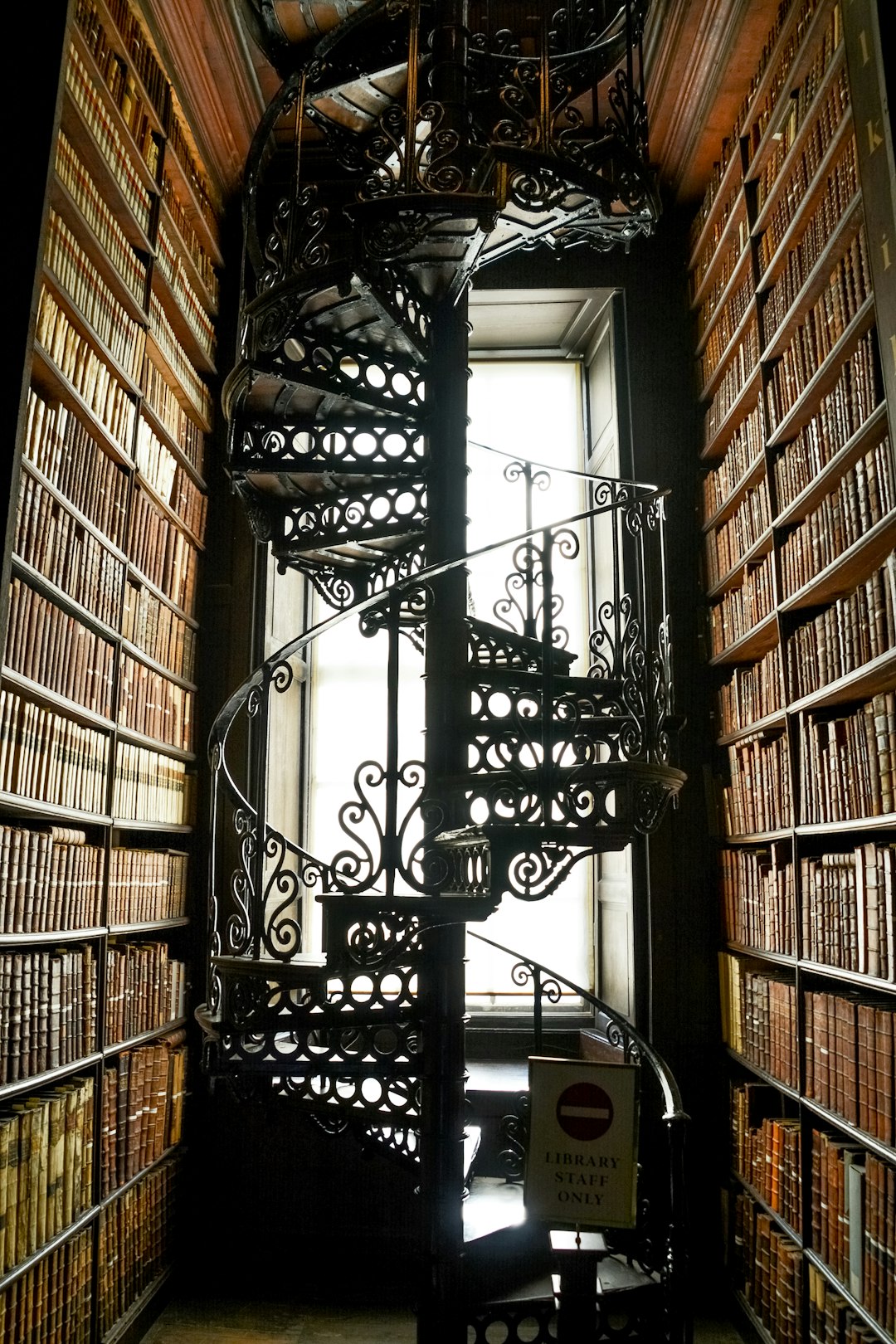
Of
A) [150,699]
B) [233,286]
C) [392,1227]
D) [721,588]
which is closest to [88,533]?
[150,699]

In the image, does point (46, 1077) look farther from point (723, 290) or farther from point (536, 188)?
point (723, 290)

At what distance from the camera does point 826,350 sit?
3064mm

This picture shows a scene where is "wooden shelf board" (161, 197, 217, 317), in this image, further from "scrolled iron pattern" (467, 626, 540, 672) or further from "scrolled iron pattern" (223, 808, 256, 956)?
"scrolled iron pattern" (223, 808, 256, 956)

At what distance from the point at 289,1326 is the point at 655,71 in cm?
488

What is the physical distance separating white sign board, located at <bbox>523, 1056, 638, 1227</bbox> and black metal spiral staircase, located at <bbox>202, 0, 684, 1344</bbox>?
40cm

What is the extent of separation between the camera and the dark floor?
355 cm

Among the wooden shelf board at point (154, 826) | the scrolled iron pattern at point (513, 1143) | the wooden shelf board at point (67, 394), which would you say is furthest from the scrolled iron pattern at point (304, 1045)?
the wooden shelf board at point (67, 394)

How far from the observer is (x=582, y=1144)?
2.66m

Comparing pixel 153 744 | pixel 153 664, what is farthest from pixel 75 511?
pixel 153 744

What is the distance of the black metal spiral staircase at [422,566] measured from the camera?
2.90 m

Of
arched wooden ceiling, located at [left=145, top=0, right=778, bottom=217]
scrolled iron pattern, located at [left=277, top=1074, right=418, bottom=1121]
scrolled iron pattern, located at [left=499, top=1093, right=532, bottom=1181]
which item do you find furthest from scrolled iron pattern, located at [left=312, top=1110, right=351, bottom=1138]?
arched wooden ceiling, located at [left=145, top=0, right=778, bottom=217]

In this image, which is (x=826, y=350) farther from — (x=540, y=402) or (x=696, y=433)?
(x=540, y=402)

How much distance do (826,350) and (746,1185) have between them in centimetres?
273

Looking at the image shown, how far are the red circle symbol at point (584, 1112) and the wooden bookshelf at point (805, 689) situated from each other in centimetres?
64
